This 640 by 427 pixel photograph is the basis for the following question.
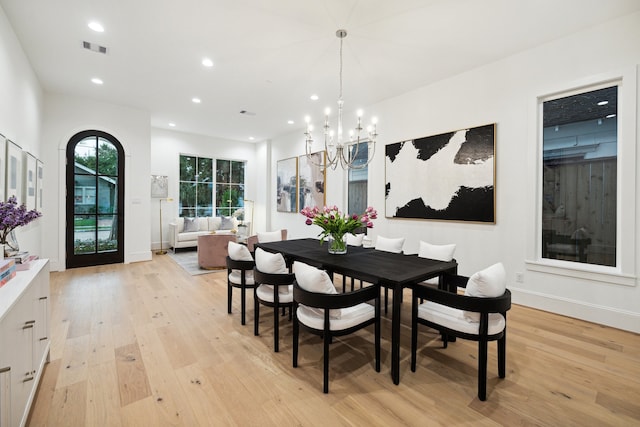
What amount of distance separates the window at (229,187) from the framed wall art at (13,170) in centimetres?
516

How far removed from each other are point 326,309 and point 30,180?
15.3ft

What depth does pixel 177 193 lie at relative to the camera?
26.2ft

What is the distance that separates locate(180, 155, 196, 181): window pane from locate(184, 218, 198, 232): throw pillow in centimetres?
130

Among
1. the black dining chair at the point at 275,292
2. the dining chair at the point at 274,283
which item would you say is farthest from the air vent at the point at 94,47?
the black dining chair at the point at 275,292

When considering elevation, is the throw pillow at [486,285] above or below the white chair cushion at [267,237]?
below

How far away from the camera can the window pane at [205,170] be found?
8445 mm

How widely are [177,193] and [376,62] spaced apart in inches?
252

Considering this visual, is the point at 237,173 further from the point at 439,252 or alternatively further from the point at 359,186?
the point at 439,252

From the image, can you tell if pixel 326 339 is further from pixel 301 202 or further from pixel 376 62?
pixel 301 202

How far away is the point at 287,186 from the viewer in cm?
782

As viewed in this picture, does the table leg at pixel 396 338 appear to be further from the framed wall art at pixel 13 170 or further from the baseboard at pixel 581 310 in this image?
the framed wall art at pixel 13 170

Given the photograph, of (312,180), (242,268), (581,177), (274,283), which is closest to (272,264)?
(274,283)

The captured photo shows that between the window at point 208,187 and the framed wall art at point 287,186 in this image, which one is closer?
the framed wall art at point 287,186

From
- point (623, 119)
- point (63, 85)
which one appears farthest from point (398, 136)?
point (63, 85)
